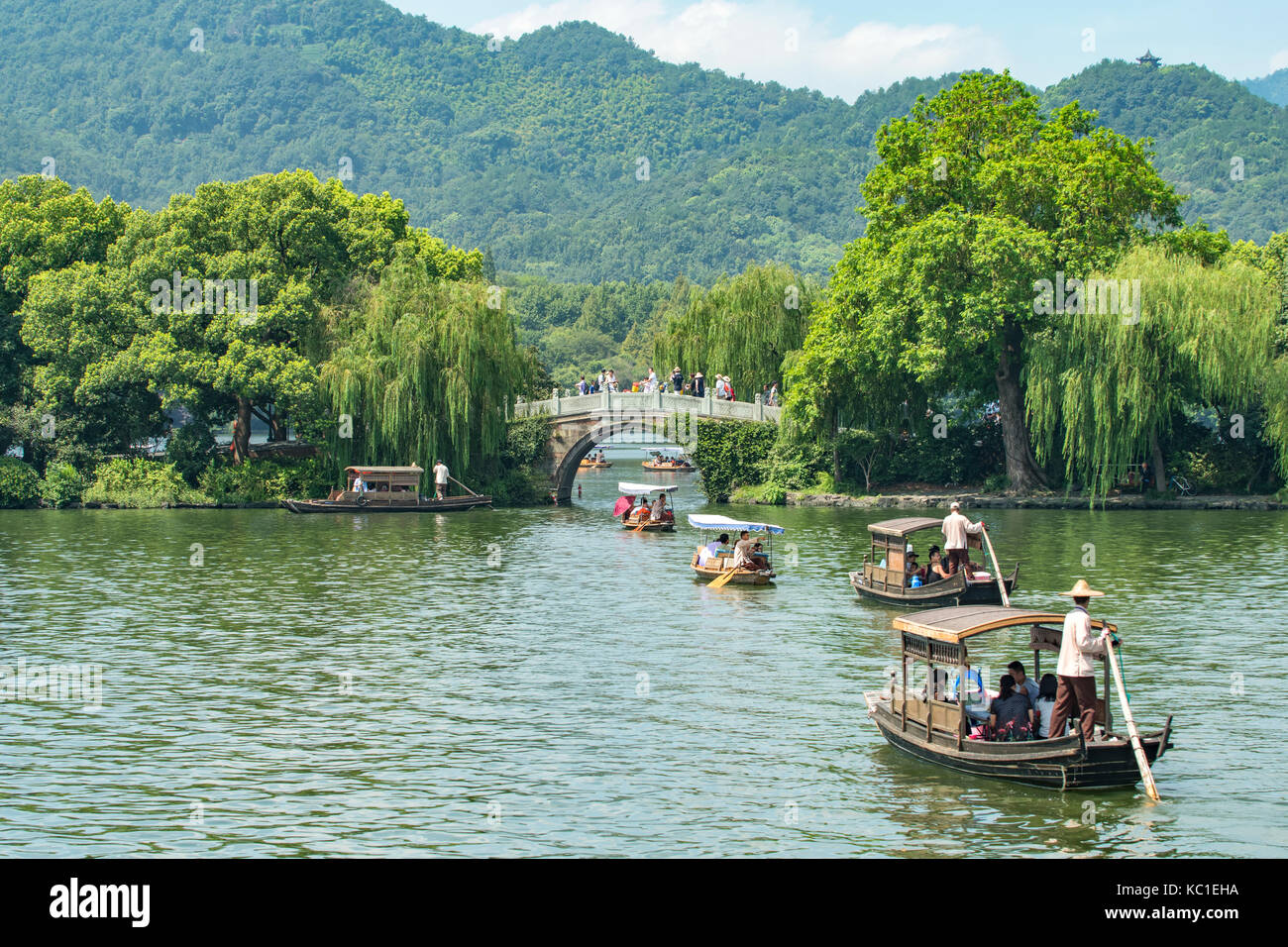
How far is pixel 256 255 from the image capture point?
5516cm

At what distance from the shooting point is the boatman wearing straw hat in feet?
57.5

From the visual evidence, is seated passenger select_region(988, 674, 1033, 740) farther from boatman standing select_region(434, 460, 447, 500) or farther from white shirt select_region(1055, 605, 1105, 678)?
boatman standing select_region(434, 460, 447, 500)

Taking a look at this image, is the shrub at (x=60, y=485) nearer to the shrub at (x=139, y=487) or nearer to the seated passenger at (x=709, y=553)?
the shrub at (x=139, y=487)

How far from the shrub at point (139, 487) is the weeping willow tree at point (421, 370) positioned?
261 inches

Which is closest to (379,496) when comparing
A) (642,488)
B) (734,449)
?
(642,488)

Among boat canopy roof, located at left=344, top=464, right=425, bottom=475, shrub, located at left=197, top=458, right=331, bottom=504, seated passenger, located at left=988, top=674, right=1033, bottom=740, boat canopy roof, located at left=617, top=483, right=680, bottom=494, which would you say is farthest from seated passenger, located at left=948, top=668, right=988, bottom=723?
shrub, located at left=197, top=458, right=331, bottom=504

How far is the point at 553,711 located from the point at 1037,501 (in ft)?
119

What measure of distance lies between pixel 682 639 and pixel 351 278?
33.3m

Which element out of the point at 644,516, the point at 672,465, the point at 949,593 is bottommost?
the point at 949,593

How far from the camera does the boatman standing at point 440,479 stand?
178 ft

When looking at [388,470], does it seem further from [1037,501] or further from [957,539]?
[957,539]

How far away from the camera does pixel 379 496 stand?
54031 mm

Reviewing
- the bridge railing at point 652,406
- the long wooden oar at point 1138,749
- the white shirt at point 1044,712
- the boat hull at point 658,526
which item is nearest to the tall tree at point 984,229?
the bridge railing at point 652,406
